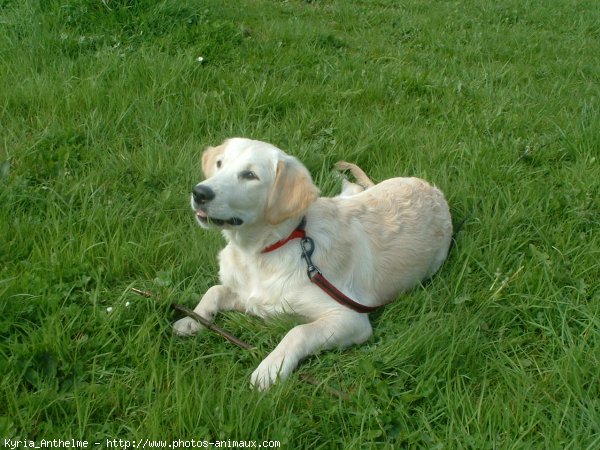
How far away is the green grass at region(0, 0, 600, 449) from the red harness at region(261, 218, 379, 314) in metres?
0.22

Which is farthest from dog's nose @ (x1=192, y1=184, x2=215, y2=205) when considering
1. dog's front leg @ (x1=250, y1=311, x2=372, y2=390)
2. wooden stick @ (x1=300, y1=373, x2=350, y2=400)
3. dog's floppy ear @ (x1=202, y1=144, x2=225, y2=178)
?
wooden stick @ (x1=300, y1=373, x2=350, y2=400)

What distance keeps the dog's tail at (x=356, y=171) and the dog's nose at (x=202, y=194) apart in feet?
5.63

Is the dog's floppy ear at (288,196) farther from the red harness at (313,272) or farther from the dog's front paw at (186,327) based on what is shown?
the dog's front paw at (186,327)

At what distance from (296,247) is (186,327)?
0.67 m

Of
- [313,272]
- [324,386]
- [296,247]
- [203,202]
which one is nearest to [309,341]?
[324,386]

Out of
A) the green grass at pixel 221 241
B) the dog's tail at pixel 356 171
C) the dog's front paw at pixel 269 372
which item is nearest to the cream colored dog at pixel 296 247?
the dog's front paw at pixel 269 372

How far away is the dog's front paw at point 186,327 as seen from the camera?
8.52ft

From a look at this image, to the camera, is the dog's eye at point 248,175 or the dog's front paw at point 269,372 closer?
the dog's front paw at point 269,372

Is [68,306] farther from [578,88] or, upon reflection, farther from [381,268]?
[578,88]

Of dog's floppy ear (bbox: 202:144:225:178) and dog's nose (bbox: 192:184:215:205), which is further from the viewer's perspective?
dog's floppy ear (bbox: 202:144:225:178)

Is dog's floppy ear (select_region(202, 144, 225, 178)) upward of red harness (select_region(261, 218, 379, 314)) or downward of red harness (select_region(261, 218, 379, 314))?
upward

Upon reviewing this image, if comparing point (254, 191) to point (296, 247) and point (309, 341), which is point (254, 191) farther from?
point (309, 341)

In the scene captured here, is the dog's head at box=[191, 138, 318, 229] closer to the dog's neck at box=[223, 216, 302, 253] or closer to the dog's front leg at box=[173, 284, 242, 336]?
the dog's neck at box=[223, 216, 302, 253]

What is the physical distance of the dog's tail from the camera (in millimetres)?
3945
